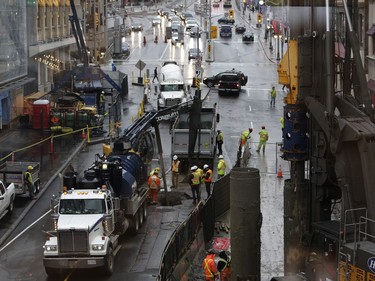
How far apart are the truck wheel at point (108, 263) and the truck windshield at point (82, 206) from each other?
3.94ft

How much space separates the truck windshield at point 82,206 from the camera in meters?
25.6

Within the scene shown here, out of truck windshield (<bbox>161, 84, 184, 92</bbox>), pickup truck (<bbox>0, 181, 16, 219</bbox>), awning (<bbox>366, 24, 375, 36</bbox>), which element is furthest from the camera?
truck windshield (<bbox>161, 84, 184, 92</bbox>)

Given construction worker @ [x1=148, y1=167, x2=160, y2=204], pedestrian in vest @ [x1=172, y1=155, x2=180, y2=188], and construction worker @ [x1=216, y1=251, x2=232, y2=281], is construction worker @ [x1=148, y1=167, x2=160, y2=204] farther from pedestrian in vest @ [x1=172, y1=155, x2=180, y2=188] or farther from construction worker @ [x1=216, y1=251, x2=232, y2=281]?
construction worker @ [x1=216, y1=251, x2=232, y2=281]

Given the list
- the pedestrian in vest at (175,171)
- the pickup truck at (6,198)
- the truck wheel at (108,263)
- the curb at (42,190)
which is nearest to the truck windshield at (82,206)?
the truck wheel at (108,263)

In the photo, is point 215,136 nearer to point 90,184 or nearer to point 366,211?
point 90,184

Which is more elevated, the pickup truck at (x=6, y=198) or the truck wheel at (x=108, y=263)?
the pickup truck at (x=6, y=198)

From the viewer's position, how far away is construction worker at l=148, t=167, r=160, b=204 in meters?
33.1

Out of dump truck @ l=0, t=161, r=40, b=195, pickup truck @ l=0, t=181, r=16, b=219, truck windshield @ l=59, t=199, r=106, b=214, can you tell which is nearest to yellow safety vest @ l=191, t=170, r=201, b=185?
dump truck @ l=0, t=161, r=40, b=195

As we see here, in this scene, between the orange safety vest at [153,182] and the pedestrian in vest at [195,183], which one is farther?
the pedestrian in vest at [195,183]

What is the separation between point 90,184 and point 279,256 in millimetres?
6151

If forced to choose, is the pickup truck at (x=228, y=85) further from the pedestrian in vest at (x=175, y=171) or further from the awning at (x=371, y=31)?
the awning at (x=371, y=31)

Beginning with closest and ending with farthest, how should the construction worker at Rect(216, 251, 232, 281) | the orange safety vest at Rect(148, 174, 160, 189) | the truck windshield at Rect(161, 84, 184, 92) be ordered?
the construction worker at Rect(216, 251, 232, 281)
the orange safety vest at Rect(148, 174, 160, 189)
the truck windshield at Rect(161, 84, 184, 92)

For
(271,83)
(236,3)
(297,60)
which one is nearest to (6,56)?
(271,83)

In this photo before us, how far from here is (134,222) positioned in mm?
29578
